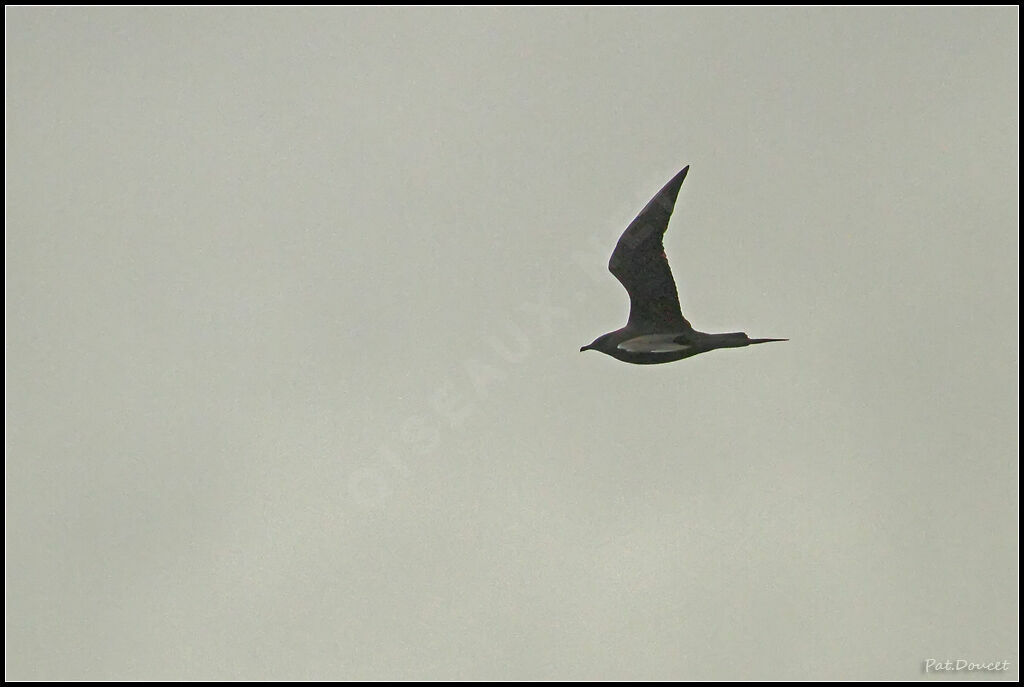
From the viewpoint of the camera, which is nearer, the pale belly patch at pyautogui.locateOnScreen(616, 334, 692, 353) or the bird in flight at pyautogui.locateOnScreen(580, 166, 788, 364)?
the bird in flight at pyautogui.locateOnScreen(580, 166, 788, 364)

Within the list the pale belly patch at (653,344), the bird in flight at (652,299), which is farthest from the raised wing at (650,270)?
the pale belly patch at (653,344)

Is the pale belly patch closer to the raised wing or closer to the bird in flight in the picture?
the bird in flight

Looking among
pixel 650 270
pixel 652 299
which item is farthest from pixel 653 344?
pixel 650 270

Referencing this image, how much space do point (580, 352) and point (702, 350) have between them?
11.6 feet

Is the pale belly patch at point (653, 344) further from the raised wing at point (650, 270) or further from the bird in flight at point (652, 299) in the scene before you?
the raised wing at point (650, 270)

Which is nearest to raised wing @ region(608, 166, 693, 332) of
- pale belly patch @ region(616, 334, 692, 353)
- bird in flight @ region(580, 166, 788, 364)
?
bird in flight @ region(580, 166, 788, 364)

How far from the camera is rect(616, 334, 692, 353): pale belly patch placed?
23962 mm

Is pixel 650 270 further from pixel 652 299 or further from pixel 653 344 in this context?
pixel 653 344

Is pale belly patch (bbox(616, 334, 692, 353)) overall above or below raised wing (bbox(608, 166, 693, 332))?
below

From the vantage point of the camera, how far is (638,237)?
78.0 ft

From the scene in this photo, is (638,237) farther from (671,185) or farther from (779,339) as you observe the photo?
(779,339)

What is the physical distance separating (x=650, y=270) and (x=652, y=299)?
76cm

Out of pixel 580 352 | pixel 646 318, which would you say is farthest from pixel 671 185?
pixel 580 352

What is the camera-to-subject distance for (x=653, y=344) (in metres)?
24.4
